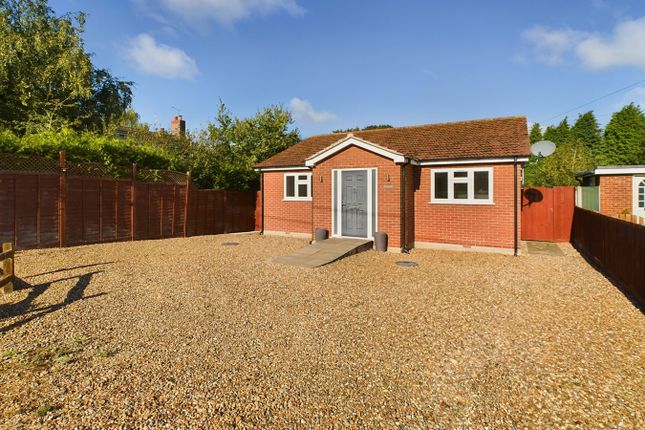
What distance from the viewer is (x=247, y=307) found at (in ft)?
18.6

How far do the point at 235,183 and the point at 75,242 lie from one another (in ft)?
29.8

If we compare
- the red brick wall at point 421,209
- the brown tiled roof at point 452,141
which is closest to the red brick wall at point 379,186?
the red brick wall at point 421,209

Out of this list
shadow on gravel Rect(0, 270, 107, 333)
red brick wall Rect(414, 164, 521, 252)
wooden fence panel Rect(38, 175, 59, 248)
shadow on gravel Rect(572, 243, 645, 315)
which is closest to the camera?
shadow on gravel Rect(0, 270, 107, 333)

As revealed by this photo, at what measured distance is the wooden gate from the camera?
13648 mm

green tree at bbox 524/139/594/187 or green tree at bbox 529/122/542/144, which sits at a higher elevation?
green tree at bbox 529/122/542/144

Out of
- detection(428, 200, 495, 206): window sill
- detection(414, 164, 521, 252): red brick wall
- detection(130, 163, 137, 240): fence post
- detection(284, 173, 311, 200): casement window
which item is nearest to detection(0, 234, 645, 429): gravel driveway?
detection(414, 164, 521, 252): red brick wall

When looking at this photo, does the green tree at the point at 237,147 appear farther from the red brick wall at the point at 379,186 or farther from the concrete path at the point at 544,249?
the concrete path at the point at 544,249

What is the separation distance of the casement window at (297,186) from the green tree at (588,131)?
4481 centimetres

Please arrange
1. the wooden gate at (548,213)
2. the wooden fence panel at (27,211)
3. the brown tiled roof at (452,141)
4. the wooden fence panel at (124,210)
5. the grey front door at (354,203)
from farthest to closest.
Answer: the wooden gate at (548,213), the wooden fence panel at (124,210), the grey front door at (354,203), the brown tiled roof at (452,141), the wooden fence panel at (27,211)

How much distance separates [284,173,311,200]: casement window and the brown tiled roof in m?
0.54

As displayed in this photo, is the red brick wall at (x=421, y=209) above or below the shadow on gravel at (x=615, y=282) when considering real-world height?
above

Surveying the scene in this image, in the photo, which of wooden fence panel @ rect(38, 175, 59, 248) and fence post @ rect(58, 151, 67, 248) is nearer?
wooden fence panel @ rect(38, 175, 59, 248)

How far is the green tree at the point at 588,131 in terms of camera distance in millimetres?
44531

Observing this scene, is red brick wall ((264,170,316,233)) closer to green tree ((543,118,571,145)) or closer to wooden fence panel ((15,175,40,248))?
wooden fence panel ((15,175,40,248))
